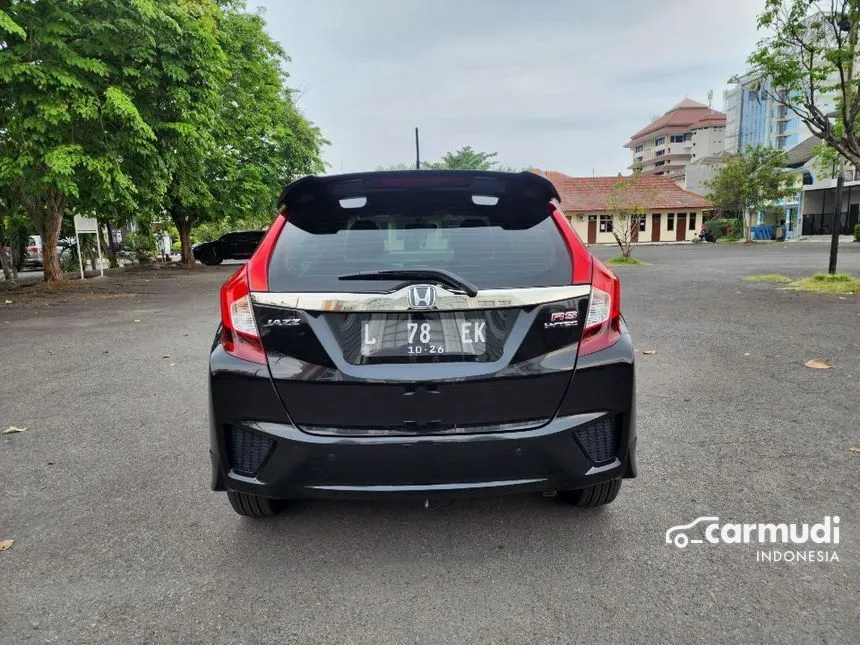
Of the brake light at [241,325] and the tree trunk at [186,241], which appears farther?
the tree trunk at [186,241]

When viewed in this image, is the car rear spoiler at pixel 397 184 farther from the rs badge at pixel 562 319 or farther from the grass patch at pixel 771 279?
the grass patch at pixel 771 279

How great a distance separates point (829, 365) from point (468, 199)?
485cm

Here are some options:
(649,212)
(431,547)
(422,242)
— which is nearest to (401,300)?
(422,242)

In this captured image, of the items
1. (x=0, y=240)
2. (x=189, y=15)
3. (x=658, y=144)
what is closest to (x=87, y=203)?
(x=189, y=15)

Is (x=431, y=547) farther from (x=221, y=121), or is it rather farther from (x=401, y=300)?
(x=221, y=121)

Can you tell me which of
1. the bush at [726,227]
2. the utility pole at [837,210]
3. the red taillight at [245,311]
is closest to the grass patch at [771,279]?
the utility pole at [837,210]

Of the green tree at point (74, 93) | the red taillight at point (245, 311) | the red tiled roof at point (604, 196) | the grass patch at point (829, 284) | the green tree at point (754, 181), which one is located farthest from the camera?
the red tiled roof at point (604, 196)

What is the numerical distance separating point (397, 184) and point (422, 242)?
0.31 meters

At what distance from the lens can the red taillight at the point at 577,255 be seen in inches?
94.7

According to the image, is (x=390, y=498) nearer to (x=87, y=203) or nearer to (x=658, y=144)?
(x=87, y=203)

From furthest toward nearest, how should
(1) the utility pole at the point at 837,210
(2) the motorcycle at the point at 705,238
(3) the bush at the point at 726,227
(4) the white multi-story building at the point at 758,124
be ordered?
(4) the white multi-story building at the point at 758,124, (3) the bush at the point at 726,227, (2) the motorcycle at the point at 705,238, (1) the utility pole at the point at 837,210

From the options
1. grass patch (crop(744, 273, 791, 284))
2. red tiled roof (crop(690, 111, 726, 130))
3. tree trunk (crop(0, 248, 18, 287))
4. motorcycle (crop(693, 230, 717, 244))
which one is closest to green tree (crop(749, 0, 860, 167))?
grass patch (crop(744, 273, 791, 284))

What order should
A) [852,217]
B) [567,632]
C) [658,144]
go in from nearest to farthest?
[567,632]
[852,217]
[658,144]

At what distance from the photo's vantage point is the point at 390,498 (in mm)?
2330
